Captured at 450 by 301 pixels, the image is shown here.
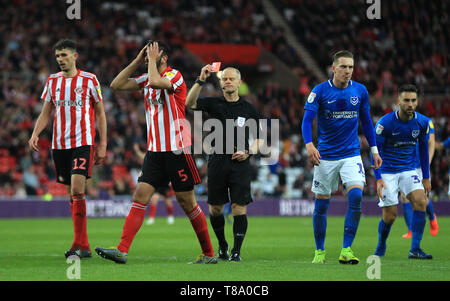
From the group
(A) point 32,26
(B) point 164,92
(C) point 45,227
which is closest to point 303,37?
(A) point 32,26

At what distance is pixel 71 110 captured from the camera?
31.5ft

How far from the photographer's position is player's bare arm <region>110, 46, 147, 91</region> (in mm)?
8312

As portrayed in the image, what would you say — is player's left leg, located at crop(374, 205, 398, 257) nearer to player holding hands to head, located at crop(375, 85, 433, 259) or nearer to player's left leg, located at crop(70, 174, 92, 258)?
player holding hands to head, located at crop(375, 85, 433, 259)

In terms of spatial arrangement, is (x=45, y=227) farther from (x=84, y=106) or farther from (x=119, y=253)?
(x=119, y=253)

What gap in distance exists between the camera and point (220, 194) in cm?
952

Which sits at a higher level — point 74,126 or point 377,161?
point 74,126

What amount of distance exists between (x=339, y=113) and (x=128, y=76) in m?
2.60

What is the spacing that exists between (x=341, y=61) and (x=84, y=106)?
3.36m

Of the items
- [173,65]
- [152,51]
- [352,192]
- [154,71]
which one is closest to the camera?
[154,71]

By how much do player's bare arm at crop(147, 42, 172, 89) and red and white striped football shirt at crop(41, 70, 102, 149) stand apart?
5.47 ft

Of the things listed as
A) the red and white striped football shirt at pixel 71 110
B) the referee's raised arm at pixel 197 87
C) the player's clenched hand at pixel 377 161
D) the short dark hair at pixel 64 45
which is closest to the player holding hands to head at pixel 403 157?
the player's clenched hand at pixel 377 161

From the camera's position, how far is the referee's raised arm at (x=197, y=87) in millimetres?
8367

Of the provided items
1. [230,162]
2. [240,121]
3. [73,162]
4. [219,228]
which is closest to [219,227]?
[219,228]

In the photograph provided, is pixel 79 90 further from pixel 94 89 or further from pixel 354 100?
pixel 354 100
